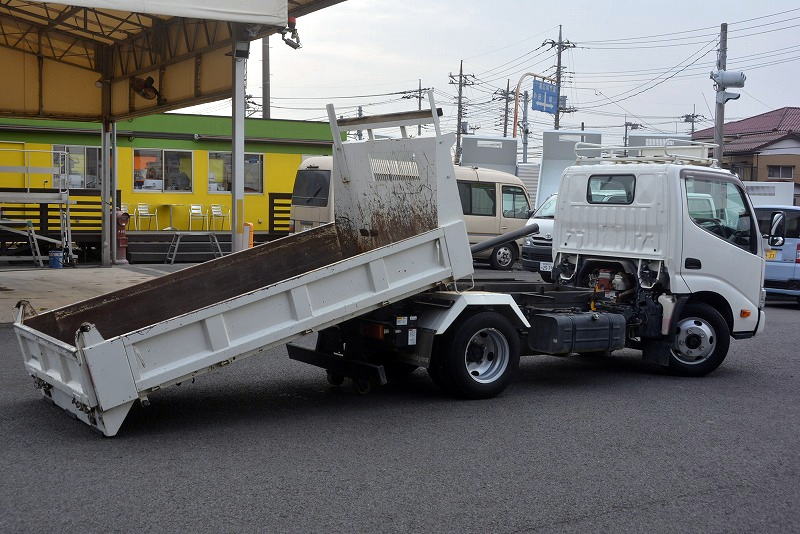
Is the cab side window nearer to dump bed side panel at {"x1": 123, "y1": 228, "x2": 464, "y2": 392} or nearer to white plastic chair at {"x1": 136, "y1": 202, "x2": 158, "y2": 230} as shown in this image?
dump bed side panel at {"x1": 123, "y1": 228, "x2": 464, "y2": 392}

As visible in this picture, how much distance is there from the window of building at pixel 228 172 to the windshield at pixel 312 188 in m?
3.98

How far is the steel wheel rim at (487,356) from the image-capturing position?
27.5 feet

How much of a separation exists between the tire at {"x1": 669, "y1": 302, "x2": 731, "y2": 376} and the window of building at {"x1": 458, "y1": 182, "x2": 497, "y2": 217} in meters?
15.1

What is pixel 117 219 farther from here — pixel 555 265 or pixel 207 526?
pixel 207 526

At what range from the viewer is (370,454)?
6.60 meters

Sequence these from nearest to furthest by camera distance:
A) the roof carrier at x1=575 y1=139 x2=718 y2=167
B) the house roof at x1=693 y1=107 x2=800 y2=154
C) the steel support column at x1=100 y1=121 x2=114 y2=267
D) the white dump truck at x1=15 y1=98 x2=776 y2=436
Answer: the white dump truck at x1=15 y1=98 x2=776 y2=436 < the roof carrier at x1=575 y1=139 x2=718 y2=167 < the steel support column at x1=100 y1=121 x2=114 y2=267 < the house roof at x1=693 y1=107 x2=800 y2=154

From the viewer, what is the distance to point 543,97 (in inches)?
1903

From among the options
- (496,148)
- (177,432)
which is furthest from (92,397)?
(496,148)

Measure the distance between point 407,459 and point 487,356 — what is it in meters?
2.20

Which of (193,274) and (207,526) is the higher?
(193,274)

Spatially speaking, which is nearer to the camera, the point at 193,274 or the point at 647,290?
the point at 193,274

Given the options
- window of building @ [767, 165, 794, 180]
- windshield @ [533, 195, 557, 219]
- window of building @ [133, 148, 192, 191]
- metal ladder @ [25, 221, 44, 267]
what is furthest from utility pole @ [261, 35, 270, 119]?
window of building @ [767, 165, 794, 180]

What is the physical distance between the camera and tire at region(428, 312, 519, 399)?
8102 mm

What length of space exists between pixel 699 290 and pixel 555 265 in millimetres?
1730
